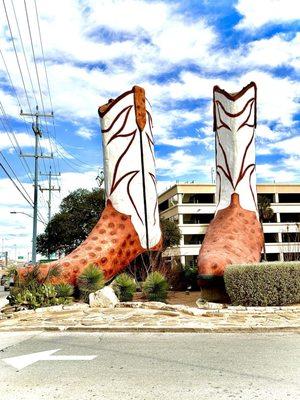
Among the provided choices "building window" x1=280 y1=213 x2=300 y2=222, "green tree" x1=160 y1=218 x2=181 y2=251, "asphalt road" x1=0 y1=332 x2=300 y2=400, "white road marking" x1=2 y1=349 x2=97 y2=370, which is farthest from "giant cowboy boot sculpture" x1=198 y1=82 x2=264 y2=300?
"building window" x1=280 y1=213 x2=300 y2=222

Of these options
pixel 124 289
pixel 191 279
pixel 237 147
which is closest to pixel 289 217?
pixel 191 279

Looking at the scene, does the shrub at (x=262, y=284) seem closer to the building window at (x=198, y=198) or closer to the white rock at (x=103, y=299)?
the white rock at (x=103, y=299)

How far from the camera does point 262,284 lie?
9.30m

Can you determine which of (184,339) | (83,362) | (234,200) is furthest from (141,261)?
(83,362)

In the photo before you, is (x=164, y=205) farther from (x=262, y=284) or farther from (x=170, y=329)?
(x=170, y=329)

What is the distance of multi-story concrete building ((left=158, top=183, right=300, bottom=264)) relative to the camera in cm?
4850

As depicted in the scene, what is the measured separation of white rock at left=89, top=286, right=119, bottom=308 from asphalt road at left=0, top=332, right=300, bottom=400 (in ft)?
9.93

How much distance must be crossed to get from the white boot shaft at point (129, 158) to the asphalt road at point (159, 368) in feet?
19.5

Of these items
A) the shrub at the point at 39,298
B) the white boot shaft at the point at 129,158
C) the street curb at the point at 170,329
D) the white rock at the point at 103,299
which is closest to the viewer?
the street curb at the point at 170,329

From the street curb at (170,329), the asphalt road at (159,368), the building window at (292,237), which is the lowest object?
the asphalt road at (159,368)

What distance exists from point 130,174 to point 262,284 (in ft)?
15.2

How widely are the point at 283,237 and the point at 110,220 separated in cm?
3572

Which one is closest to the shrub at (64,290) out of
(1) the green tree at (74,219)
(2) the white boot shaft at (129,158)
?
(2) the white boot shaft at (129,158)

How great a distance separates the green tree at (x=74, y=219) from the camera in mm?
27047
